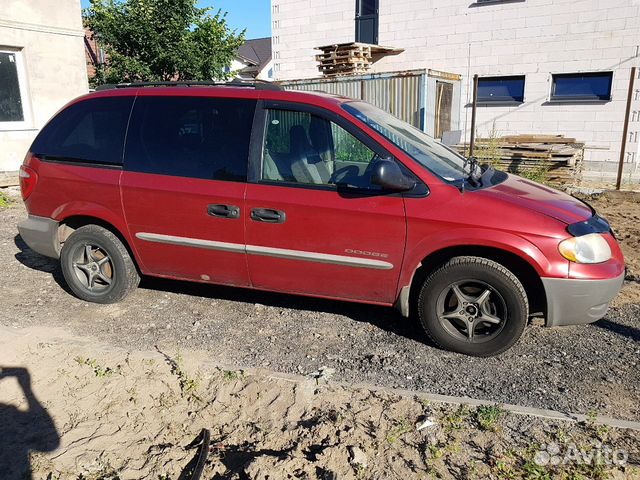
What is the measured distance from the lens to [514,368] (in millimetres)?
3848

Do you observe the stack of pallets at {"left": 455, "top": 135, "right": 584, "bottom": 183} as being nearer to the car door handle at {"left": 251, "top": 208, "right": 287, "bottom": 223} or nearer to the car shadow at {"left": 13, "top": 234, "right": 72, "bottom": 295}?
the car door handle at {"left": 251, "top": 208, "right": 287, "bottom": 223}

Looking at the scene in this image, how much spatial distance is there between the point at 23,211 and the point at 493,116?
478 inches

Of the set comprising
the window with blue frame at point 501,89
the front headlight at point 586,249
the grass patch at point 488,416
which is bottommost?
the grass patch at point 488,416

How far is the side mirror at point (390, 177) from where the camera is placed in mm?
3754

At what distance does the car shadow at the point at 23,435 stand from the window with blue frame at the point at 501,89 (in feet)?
47.8

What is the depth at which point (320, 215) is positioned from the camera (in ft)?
13.3

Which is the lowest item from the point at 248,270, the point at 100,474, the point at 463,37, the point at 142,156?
the point at 100,474

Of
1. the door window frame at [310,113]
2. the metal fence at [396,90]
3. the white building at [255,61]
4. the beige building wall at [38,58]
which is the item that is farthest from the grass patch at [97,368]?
the white building at [255,61]

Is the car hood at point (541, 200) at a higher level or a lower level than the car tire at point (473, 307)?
higher

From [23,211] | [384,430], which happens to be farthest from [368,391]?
[23,211]

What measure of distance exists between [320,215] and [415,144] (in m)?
1.02

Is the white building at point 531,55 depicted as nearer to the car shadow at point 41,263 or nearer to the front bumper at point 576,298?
the front bumper at point 576,298

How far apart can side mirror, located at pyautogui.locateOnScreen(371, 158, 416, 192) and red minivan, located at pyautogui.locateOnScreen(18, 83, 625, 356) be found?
2 cm

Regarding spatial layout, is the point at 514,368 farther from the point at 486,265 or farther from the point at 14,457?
the point at 14,457
